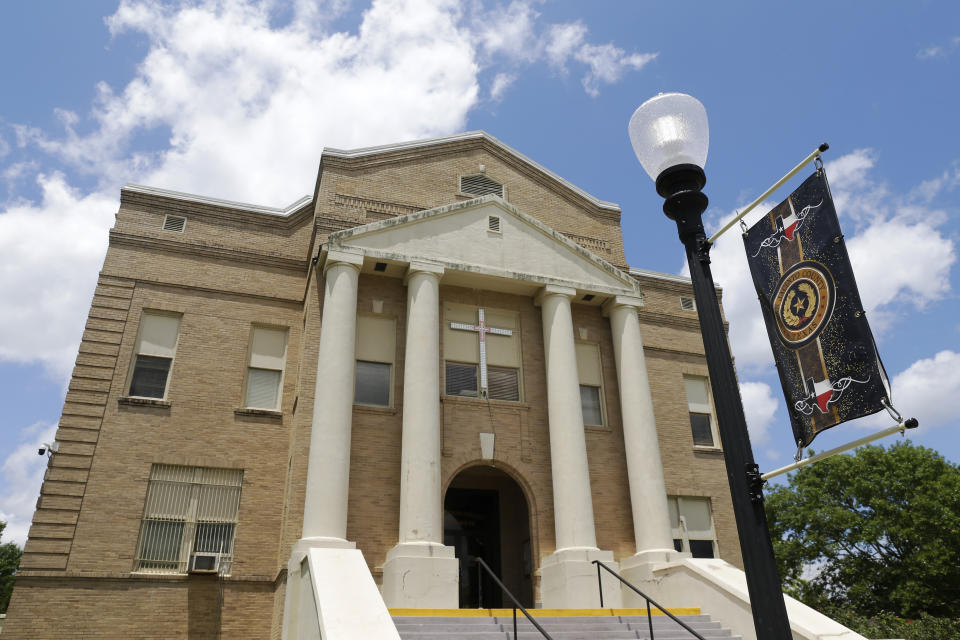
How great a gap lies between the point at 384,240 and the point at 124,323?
6736 mm

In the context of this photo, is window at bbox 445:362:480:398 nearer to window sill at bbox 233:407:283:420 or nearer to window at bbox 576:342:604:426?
window at bbox 576:342:604:426

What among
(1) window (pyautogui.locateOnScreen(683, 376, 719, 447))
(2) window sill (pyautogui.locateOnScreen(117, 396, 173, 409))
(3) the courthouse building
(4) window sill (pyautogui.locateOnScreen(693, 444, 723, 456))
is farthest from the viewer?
(1) window (pyautogui.locateOnScreen(683, 376, 719, 447))

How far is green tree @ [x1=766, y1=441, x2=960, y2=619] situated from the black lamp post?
30.4m

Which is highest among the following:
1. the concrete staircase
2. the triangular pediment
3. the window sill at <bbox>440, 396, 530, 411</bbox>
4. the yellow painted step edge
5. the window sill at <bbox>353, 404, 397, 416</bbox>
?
the triangular pediment

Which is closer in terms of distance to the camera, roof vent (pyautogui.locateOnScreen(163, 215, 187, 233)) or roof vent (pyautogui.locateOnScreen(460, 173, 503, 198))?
roof vent (pyautogui.locateOnScreen(163, 215, 187, 233))

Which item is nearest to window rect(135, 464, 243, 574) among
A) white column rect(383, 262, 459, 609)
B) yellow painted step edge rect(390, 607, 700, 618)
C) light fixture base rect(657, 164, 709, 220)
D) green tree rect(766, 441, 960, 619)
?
white column rect(383, 262, 459, 609)

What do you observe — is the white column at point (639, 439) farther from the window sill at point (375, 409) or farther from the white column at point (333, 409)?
the white column at point (333, 409)

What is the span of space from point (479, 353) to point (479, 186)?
5.70 m

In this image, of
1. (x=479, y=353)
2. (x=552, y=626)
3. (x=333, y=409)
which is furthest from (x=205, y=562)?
→ (x=552, y=626)

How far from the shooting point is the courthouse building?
581 inches

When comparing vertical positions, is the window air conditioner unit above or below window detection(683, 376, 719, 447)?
below

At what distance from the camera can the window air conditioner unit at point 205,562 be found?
15.4 m

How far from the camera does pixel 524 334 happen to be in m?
18.9

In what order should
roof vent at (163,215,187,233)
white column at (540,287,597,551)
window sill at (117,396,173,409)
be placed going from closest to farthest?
white column at (540,287,597,551) < window sill at (117,396,173,409) < roof vent at (163,215,187,233)
